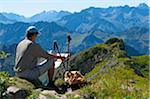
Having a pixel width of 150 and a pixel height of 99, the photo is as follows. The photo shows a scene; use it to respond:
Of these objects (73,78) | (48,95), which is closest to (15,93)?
(48,95)

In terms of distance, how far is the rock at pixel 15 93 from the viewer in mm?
11344

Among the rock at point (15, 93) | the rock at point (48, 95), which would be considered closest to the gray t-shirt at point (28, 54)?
the rock at point (48, 95)

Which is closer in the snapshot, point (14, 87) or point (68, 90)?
point (14, 87)

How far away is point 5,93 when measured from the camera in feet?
36.4

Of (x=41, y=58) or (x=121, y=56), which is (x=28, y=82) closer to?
(x=41, y=58)

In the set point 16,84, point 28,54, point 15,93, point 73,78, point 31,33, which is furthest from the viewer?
point 73,78

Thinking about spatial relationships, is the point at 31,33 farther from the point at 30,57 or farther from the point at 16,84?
the point at 16,84

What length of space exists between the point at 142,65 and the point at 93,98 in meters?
119

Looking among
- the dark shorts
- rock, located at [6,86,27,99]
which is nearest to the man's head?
the dark shorts

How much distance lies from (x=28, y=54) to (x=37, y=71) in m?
0.60

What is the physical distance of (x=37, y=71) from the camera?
45.0 ft

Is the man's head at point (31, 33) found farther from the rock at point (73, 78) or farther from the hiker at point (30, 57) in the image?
the rock at point (73, 78)

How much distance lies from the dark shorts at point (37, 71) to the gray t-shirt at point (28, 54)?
0.12 metres

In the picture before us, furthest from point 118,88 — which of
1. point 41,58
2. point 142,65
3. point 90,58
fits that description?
point 90,58
